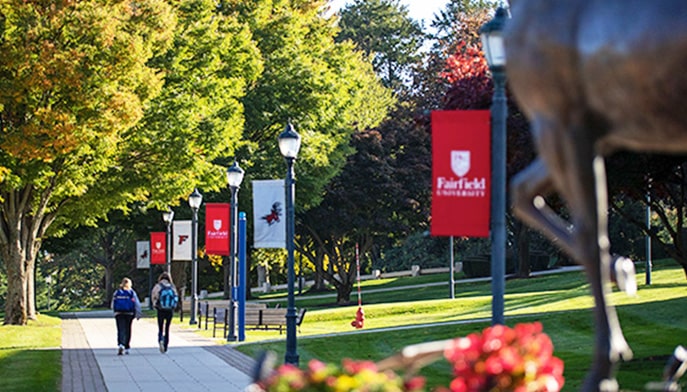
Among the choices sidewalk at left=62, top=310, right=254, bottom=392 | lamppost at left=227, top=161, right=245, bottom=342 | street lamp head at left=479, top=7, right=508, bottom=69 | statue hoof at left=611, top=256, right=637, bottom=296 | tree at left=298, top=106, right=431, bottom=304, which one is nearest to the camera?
statue hoof at left=611, top=256, right=637, bottom=296

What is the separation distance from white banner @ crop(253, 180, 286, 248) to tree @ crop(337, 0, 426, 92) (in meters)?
63.4

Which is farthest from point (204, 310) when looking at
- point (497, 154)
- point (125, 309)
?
point (497, 154)

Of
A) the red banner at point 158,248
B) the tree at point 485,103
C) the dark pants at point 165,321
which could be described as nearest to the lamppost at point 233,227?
the dark pants at point 165,321

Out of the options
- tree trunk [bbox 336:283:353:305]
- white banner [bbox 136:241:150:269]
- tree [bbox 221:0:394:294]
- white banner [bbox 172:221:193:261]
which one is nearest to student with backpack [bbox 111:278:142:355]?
white banner [bbox 172:221:193:261]

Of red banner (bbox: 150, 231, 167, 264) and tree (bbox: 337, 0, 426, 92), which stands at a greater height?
tree (bbox: 337, 0, 426, 92)

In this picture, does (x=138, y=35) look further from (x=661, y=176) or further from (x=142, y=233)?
(x=142, y=233)

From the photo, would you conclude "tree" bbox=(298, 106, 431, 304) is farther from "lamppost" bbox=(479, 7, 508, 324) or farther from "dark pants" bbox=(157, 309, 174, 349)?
"lamppost" bbox=(479, 7, 508, 324)

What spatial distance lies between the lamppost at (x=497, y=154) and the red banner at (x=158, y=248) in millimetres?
35236

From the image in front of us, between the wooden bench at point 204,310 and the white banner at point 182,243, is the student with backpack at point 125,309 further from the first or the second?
the white banner at point 182,243

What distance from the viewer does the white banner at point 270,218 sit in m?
26.4

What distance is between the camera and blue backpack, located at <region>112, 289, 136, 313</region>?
83.5 ft

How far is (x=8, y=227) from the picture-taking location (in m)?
37.8

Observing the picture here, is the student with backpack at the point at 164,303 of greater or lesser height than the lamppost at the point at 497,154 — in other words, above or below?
below

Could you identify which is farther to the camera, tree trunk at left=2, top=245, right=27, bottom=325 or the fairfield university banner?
tree trunk at left=2, top=245, right=27, bottom=325
